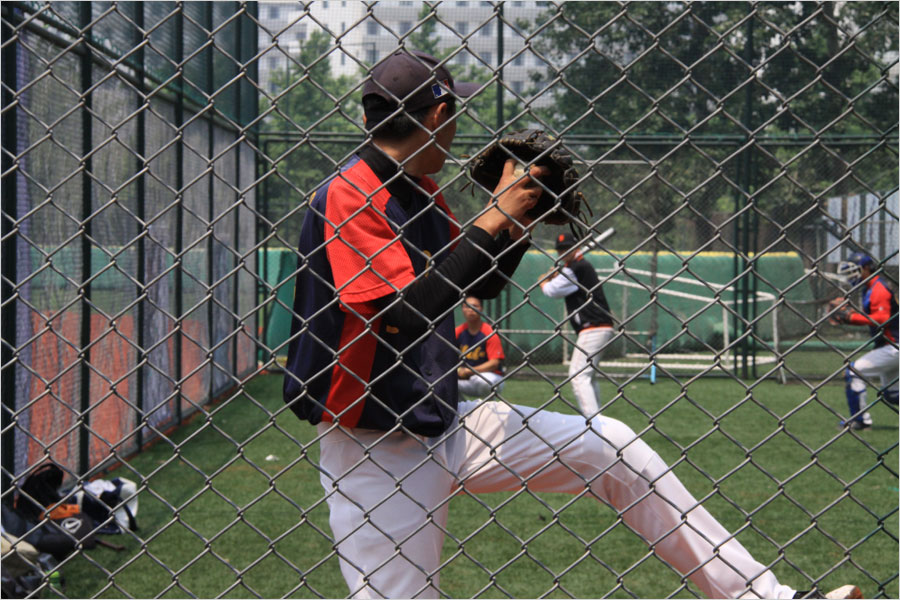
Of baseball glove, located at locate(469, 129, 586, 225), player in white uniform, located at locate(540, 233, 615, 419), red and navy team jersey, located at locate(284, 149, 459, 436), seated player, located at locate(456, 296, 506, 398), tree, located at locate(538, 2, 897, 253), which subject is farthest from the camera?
tree, located at locate(538, 2, 897, 253)

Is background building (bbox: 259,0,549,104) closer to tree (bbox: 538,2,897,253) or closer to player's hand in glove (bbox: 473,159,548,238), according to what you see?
tree (bbox: 538,2,897,253)

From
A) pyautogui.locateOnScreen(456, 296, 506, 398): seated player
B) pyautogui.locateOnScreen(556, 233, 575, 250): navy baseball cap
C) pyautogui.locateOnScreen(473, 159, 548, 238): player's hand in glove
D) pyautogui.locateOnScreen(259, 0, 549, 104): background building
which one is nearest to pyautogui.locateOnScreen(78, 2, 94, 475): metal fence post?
pyautogui.locateOnScreen(456, 296, 506, 398): seated player

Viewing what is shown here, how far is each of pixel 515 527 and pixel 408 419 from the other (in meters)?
3.63

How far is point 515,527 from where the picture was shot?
19.6 feet

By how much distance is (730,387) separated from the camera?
12992 millimetres

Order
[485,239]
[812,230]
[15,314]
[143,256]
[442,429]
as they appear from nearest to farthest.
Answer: [485,239]
[442,429]
[15,314]
[143,256]
[812,230]

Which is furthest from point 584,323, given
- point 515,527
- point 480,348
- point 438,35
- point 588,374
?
point 438,35

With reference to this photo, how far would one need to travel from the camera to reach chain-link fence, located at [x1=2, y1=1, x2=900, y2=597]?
2.35 meters

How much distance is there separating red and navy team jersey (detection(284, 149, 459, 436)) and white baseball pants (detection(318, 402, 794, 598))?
9 cm

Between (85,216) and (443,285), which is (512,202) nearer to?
(443,285)

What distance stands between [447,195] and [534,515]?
27.0 ft

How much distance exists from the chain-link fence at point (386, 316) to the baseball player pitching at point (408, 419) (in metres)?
0.02

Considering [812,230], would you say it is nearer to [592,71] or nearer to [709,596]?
[592,71]

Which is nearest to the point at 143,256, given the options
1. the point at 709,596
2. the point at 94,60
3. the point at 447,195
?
the point at 94,60
